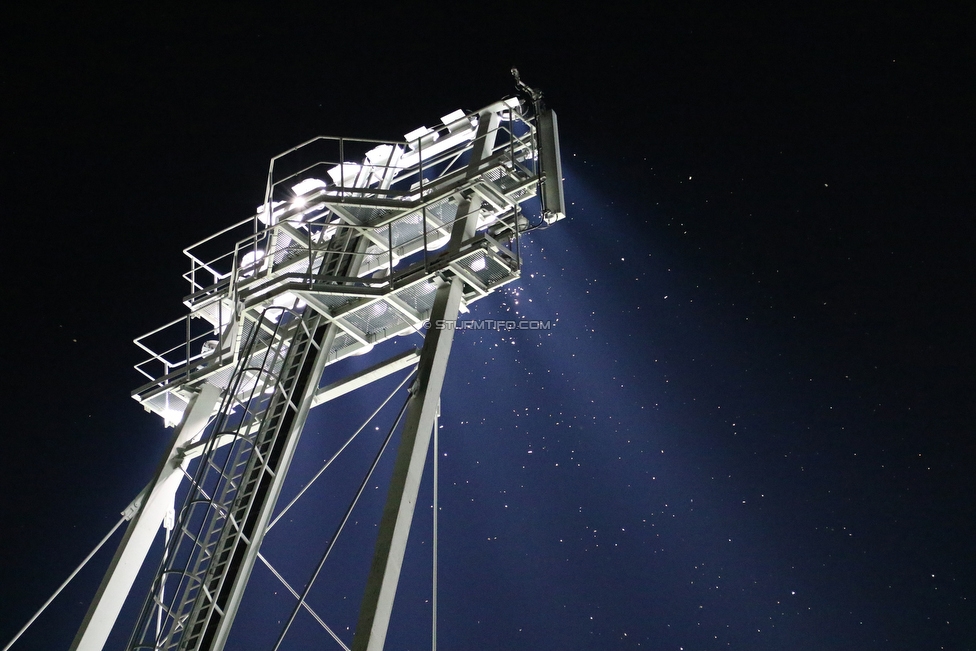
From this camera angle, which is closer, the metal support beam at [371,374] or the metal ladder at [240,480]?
the metal ladder at [240,480]

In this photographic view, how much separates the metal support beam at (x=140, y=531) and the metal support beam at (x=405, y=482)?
13.2 ft

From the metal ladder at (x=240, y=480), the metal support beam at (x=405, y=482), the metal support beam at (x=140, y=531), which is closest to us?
the metal support beam at (x=405, y=482)

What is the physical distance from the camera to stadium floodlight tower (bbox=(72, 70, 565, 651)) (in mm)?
10703

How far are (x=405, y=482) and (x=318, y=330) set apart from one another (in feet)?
11.2

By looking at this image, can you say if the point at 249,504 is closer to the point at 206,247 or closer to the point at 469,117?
the point at 469,117

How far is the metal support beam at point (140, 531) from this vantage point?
11852mm

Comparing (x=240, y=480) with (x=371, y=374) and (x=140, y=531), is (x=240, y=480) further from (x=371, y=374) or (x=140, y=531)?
(x=371, y=374)

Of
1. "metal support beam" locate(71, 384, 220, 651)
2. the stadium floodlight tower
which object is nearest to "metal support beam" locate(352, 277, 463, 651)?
the stadium floodlight tower

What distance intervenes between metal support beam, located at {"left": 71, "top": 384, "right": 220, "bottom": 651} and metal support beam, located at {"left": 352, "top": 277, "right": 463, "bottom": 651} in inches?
159

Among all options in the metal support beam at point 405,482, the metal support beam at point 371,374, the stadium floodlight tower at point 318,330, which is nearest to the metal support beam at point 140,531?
the stadium floodlight tower at point 318,330

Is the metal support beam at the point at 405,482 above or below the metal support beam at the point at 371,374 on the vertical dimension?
below

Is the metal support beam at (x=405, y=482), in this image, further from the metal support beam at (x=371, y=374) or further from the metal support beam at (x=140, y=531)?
the metal support beam at (x=140, y=531)

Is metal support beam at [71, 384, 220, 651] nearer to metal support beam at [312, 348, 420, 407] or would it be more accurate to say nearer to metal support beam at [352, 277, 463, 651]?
metal support beam at [312, 348, 420, 407]

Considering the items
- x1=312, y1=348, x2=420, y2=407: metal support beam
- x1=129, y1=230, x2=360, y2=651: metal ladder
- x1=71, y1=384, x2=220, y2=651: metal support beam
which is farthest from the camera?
x1=71, y1=384, x2=220, y2=651: metal support beam
